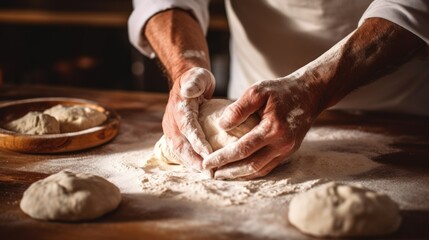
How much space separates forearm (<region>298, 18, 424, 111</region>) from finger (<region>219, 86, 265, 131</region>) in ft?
0.68

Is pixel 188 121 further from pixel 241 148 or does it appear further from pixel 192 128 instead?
pixel 241 148

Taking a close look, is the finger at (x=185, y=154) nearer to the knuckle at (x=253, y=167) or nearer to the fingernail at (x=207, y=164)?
the fingernail at (x=207, y=164)

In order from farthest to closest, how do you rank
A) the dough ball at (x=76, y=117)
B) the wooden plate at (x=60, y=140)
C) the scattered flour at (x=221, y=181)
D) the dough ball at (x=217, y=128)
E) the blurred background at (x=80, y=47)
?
the blurred background at (x=80, y=47) → the dough ball at (x=76, y=117) → the wooden plate at (x=60, y=140) → the dough ball at (x=217, y=128) → the scattered flour at (x=221, y=181)

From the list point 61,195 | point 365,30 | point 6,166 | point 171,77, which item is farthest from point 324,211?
point 6,166

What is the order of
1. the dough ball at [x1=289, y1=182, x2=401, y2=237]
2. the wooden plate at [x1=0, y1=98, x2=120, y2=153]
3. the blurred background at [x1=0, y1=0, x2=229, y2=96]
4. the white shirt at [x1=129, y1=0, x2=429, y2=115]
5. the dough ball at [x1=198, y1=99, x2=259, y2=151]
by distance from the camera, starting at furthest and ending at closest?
the blurred background at [x1=0, y1=0, x2=229, y2=96]
the white shirt at [x1=129, y1=0, x2=429, y2=115]
the wooden plate at [x1=0, y1=98, x2=120, y2=153]
the dough ball at [x1=198, y1=99, x2=259, y2=151]
the dough ball at [x1=289, y1=182, x2=401, y2=237]

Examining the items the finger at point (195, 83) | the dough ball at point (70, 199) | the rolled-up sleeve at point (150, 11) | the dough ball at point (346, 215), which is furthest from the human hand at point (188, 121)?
the rolled-up sleeve at point (150, 11)

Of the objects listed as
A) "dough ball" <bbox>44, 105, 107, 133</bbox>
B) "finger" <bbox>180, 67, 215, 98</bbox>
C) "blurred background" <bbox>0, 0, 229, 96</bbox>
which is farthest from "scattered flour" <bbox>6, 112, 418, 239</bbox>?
"blurred background" <bbox>0, 0, 229, 96</bbox>

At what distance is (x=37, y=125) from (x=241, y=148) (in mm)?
724

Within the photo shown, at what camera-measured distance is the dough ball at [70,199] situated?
114cm

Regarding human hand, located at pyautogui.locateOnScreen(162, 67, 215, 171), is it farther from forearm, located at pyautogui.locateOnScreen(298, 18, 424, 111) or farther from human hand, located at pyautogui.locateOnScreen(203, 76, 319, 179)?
A: forearm, located at pyautogui.locateOnScreen(298, 18, 424, 111)

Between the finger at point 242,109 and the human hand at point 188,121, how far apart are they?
9cm

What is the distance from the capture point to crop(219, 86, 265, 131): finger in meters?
1.37

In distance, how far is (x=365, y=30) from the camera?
5.22 ft

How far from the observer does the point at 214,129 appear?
1.45 meters
